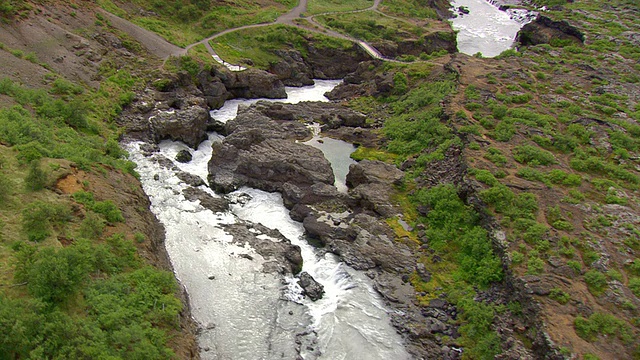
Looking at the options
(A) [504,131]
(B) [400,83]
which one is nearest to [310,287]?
(A) [504,131]

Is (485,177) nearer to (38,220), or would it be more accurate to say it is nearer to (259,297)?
(259,297)

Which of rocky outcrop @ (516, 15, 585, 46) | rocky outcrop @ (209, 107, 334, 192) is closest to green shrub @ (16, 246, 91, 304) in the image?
rocky outcrop @ (209, 107, 334, 192)

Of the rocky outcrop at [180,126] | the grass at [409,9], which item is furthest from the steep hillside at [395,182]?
the grass at [409,9]

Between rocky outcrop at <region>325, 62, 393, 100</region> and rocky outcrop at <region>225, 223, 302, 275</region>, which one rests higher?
rocky outcrop at <region>225, 223, 302, 275</region>

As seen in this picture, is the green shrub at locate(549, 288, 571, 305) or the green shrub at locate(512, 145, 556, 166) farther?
the green shrub at locate(512, 145, 556, 166)

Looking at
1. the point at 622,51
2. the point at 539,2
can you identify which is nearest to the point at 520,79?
the point at 622,51

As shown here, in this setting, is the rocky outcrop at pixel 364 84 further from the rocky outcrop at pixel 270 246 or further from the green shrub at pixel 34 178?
the green shrub at pixel 34 178

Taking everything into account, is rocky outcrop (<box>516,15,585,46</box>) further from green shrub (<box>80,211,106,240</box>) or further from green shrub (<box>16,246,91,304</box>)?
green shrub (<box>16,246,91,304</box>)
